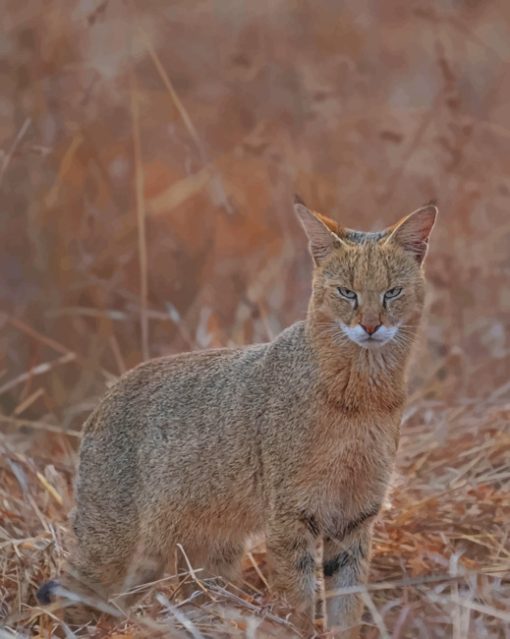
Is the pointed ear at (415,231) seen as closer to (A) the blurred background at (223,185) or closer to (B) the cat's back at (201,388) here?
(B) the cat's back at (201,388)

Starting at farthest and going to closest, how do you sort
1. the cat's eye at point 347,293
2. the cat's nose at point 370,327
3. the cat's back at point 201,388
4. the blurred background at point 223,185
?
the blurred background at point 223,185 < the cat's back at point 201,388 < the cat's eye at point 347,293 < the cat's nose at point 370,327

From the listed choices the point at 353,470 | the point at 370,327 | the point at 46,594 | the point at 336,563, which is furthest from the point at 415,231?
the point at 46,594

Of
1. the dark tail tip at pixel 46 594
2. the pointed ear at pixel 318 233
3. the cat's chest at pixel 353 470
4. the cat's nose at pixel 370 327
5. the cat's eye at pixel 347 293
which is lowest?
the dark tail tip at pixel 46 594

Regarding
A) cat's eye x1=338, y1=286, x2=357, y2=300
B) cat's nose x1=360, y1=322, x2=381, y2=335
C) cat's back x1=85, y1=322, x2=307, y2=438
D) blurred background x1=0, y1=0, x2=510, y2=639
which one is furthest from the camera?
blurred background x1=0, y1=0, x2=510, y2=639

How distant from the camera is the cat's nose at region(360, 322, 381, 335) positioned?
14.0ft

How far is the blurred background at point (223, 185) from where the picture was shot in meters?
6.94

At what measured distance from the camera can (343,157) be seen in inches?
353

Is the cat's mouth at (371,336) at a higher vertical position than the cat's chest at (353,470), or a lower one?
higher

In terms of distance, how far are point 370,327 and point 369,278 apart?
0.61 ft

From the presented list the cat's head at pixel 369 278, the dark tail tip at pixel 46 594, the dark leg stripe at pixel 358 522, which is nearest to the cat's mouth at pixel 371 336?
the cat's head at pixel 369 278

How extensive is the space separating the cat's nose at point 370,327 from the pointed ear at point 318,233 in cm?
36

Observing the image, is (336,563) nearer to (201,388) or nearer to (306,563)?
(306,563)

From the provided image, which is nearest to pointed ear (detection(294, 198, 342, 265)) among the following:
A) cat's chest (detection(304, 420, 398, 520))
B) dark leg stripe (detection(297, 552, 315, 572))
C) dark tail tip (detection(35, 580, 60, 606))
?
cat's chest (detection(304, 420, 398, 520))

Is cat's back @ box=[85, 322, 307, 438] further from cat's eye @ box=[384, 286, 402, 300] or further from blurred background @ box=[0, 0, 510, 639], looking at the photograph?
blurred background @ box=[0, 0, 510, 639]
